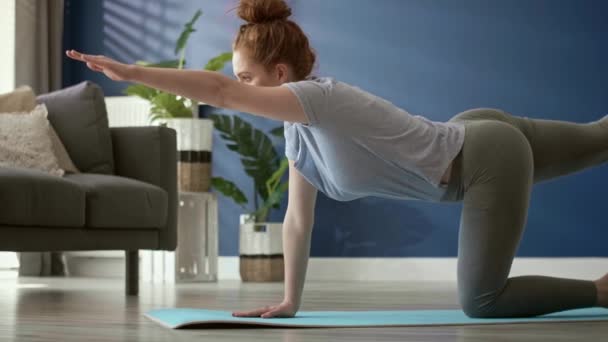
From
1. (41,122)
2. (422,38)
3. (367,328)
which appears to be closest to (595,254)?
(422,38)

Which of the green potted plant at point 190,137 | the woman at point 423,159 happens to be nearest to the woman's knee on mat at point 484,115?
the woman at point 423,159

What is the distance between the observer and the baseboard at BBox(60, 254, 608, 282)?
16.1ft

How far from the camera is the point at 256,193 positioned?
5.60m

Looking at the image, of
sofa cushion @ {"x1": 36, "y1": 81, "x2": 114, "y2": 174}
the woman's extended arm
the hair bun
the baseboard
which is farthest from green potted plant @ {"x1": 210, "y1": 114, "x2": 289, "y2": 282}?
the hair bun

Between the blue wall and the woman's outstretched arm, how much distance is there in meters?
3.56

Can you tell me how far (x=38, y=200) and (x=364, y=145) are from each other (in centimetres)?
163

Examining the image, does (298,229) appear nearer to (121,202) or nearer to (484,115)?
(484,115)

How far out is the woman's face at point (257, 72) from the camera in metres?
1.93

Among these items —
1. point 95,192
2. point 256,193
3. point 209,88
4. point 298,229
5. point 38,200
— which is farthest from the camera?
point 256,193

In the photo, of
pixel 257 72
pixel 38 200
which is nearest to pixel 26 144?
pixel 38 200

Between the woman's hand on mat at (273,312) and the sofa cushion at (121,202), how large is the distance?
1422 mm

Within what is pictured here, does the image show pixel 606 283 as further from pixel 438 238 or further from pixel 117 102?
pixel 117 102

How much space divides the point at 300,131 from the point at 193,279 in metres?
3.34

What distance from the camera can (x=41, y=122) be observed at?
12.6 ft
